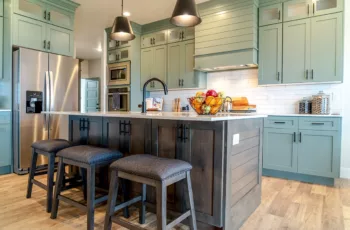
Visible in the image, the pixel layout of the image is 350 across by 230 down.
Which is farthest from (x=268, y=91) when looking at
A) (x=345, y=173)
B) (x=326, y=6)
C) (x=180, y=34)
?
(x=180, y=34)

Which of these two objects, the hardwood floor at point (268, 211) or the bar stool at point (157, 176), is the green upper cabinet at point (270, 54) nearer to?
the hardwood floor at point (268, 211)

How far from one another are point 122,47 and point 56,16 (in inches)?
56.8

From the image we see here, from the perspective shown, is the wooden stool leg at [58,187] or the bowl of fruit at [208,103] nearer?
the bowl of fruit at [208,103]

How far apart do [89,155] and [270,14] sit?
3442 mm

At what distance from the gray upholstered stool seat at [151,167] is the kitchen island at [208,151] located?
0.23 metres

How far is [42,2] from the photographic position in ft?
12.2

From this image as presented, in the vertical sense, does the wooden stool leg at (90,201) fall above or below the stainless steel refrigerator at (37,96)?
below

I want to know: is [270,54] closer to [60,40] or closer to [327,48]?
[327,48]

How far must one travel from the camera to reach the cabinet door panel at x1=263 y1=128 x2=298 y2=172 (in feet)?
10.6

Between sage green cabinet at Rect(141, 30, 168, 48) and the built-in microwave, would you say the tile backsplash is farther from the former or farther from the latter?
the built-in microwave

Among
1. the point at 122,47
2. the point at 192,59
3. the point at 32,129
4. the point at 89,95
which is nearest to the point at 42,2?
the point at 122,47

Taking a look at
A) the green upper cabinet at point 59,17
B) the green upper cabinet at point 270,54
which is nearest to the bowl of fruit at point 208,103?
the green upper cabinet at point 270,54

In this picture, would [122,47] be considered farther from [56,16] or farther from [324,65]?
[324,65]

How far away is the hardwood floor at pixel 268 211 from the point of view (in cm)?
195
